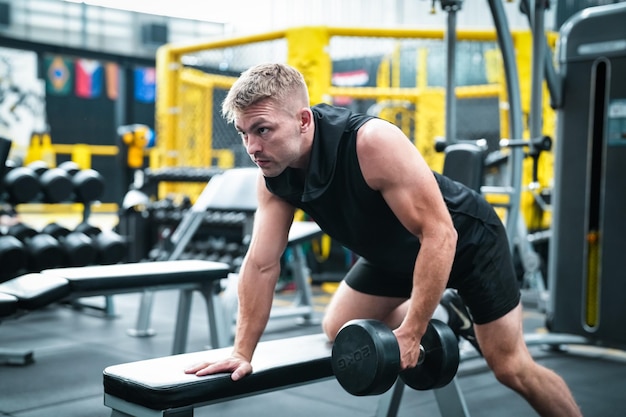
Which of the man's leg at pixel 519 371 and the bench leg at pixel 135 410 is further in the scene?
the man's leg at pixel 519 371

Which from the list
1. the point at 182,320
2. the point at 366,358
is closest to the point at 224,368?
the point at 366,358

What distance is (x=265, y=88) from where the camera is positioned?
1456mm

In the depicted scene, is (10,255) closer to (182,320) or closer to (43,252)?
(43,252)

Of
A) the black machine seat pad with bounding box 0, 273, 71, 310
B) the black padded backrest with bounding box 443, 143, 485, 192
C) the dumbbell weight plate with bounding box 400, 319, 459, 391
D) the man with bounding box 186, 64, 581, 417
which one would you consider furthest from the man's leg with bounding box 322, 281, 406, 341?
the black machine seat pad with bounding box 0, 273, 71, 310

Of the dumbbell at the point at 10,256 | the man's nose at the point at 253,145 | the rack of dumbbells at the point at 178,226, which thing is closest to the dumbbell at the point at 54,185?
the dumbbell at the point at 10,256

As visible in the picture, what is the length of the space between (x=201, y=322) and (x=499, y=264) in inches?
96.6

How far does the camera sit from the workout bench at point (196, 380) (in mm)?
1362

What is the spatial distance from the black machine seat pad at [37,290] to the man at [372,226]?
30.3 inches

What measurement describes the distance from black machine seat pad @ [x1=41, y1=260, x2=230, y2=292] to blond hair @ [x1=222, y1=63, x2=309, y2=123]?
101cm

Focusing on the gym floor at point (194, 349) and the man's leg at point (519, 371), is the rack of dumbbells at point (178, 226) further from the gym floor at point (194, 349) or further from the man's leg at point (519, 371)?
the man's leg at point (519, 371)

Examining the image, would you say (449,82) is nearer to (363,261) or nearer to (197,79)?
(363,261)

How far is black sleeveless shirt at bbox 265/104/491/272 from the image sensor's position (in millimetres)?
1558

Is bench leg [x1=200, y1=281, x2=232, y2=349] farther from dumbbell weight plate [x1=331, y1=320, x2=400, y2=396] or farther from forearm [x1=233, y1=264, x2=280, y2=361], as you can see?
dumbbell weight plate [x1=331, y1=320, x2=400, y2=396]

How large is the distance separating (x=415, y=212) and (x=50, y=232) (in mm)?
3090
